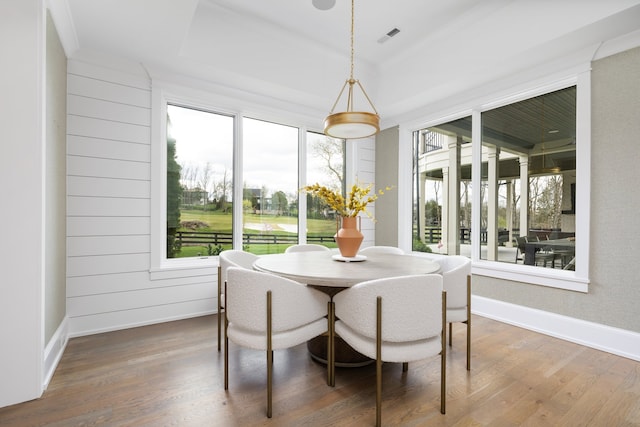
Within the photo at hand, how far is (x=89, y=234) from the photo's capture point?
3.04 metres

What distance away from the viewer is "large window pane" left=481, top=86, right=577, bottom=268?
3143 mm

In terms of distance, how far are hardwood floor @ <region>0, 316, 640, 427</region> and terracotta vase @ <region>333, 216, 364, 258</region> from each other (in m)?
0.95

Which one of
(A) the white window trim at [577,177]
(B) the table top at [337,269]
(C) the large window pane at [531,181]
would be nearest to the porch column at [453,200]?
(A) the white window trim at [577,177]

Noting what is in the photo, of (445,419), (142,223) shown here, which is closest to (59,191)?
(142,223)

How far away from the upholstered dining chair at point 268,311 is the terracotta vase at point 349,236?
86 cm

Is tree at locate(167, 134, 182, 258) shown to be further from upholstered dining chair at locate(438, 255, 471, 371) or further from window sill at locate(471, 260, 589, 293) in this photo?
window sill at locate(471, 260, 589, 293)

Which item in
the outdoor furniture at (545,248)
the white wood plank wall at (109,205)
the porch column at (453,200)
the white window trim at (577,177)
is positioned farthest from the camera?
the porch column at (453,200)

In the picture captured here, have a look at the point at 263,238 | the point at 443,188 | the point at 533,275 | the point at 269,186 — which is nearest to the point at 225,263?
the point at 263,238

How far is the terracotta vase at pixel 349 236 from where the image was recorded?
8.90 ft

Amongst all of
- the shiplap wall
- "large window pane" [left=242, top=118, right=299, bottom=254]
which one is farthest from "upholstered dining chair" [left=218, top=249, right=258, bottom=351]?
"large window pane" [left=242, top=118, right=299, bottom=254]

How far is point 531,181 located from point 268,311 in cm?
327

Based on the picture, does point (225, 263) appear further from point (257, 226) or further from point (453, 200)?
point (453, 200)

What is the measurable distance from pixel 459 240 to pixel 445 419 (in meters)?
2.83

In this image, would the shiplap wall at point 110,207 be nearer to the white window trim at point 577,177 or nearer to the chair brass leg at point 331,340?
the chair brass leg at point 331,340
